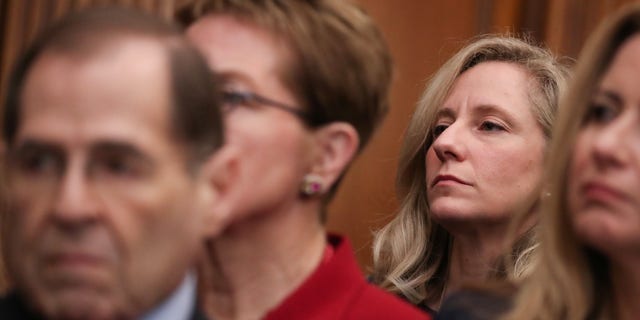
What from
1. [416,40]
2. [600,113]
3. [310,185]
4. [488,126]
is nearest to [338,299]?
[310,185]

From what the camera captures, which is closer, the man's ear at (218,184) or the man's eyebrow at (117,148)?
the man's eyebrow at (117,148)

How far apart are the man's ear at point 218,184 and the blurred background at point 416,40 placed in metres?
2.34

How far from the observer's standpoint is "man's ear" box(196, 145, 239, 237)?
1648mm

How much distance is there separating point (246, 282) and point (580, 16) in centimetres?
252

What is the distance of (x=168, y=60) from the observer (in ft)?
5.30

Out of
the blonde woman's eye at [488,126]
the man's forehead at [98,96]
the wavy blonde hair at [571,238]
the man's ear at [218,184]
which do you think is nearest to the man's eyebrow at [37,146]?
the man's forehead at [98,96]

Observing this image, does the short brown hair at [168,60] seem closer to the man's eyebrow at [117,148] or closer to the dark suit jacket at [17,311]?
the man's eyebrow at [117,148]

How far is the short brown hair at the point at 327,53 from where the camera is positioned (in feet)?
6.52

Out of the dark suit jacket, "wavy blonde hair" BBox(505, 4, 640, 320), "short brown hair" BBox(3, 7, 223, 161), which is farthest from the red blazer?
"short brown hair" BBox(3, 7, 223, 161)

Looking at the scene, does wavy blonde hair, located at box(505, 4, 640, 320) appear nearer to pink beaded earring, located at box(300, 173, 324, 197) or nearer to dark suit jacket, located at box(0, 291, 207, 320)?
pink beaded earring, located at box(300, 173, 324, 197)

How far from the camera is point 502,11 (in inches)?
168

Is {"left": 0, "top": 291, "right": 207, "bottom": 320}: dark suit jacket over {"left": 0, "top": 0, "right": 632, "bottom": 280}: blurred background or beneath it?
over

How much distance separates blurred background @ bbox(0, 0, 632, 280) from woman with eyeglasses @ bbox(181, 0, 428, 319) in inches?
79.9

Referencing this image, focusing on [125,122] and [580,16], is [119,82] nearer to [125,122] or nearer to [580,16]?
[125,122]
